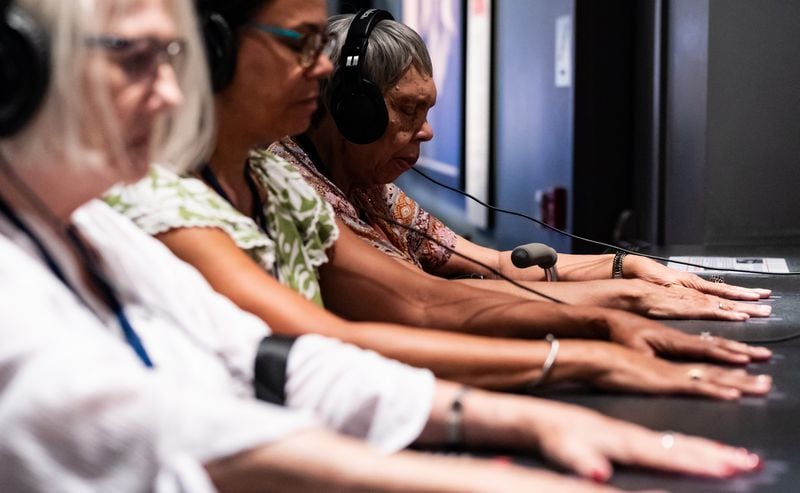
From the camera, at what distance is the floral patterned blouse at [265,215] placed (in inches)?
51.3

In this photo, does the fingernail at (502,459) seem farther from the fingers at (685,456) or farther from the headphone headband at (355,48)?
the headphone headband at (355,48)

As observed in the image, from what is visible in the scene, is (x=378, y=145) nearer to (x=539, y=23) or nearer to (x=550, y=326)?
(x=550, y=326)

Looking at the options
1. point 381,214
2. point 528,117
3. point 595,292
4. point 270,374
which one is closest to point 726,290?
point 595,292

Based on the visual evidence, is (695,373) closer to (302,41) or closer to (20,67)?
(302,41)

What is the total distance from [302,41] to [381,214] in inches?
30.4

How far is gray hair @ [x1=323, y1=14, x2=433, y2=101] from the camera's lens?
204cm

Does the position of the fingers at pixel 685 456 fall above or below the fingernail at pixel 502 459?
above

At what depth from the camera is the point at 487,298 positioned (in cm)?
176

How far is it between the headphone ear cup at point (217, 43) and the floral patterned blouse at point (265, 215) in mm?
156

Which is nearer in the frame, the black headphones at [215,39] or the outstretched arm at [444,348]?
the outstretched arm at [444,348]

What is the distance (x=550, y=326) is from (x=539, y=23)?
8.85 feet

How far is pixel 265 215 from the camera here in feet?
5.08

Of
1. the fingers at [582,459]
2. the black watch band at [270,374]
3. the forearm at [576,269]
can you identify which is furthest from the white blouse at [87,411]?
the forearm at [576,269]

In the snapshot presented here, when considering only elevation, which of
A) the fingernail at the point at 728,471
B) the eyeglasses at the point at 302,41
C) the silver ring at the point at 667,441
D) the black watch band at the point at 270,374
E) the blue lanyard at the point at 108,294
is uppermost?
the eyeglasses at the point at 302,41
